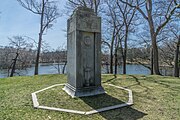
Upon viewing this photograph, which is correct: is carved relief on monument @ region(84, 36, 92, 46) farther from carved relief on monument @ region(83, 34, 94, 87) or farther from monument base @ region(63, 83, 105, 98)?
monument base @ region(63, 83, 105, 98)

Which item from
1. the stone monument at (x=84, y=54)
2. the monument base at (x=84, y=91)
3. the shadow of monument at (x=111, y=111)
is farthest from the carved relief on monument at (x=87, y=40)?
the shadow of monument at (x=111, y=111)

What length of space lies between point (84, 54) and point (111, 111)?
1984 mm

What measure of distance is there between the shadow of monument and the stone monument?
13.7 inches

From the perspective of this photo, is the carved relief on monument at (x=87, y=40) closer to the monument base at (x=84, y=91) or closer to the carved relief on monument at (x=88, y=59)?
the carved relief on monument at (x=88, y=59)

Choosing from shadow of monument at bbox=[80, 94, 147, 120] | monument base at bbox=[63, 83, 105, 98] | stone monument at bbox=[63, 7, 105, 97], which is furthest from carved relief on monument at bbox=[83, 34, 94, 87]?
shadow of monument at bbox=[80, 94, 147, 120]

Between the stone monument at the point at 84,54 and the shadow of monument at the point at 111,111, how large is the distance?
0.35 metres

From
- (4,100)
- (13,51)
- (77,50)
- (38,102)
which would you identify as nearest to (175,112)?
(77,50)

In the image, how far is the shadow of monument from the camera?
3330mm

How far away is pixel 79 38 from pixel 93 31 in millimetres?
566

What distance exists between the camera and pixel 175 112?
11.8ft

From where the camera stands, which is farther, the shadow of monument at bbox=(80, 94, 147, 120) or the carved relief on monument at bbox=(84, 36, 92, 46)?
the carved relief on monument at bbox=(84, 36, 92, 46)

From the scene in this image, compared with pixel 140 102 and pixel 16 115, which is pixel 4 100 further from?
pixel 140 102

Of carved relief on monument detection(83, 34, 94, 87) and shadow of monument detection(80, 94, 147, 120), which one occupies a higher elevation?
carved relief on monument detection(83, 34, 94, 87)

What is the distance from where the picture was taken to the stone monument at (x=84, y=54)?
Result: 467cm
